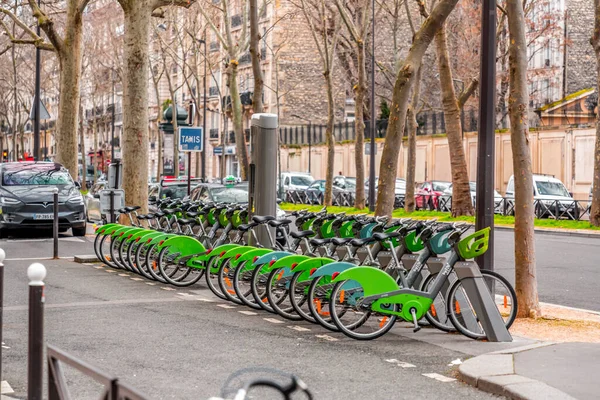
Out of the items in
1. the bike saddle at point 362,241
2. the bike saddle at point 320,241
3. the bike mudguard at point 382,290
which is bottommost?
the bike mudguard at point 382,290

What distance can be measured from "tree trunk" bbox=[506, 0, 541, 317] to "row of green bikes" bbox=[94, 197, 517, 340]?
0.81 metres

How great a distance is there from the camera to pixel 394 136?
18250mm

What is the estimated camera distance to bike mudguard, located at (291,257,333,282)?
10.7 m

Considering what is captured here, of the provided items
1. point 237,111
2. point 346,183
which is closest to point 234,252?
point 237,111

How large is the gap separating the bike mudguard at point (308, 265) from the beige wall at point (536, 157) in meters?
36.8

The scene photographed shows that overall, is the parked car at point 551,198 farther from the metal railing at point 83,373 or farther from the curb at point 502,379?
the metal railing at point 83,373

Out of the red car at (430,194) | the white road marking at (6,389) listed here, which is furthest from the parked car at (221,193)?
the red car at (430,194)

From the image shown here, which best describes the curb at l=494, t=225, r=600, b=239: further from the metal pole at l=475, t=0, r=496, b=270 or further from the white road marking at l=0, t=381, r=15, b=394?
the white road marking at l=0, t=381, r=15, b=394

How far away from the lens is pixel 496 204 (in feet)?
137

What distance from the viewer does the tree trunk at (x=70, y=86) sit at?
32.9 metres

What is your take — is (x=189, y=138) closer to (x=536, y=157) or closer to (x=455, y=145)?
(x=455, y=145)

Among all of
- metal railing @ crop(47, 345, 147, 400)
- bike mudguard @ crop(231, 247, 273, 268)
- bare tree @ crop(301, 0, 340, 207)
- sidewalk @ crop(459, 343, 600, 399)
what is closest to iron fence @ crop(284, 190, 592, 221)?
bare tree @ crop(301, 0, 340, 207)

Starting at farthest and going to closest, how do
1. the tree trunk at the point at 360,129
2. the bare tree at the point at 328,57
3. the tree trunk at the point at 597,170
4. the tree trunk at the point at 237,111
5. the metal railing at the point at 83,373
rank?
the bare tree at the point at 328,57 → the tree trunk at the point at 237,111 → the tree trunk at the point at 360,129 → the tree trunk at the point at 597,170 → the metal railing at the point at 83,373

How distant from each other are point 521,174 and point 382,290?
2.69m
